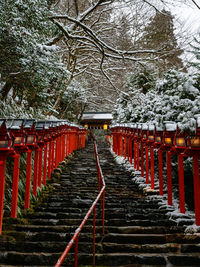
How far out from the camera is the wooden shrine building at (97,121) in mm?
36438

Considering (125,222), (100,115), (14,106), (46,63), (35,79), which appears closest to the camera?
(125,222)

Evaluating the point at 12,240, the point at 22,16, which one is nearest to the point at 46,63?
the point at 22,16

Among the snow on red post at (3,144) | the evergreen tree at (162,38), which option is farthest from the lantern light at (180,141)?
the evergreen tree at (162,38)

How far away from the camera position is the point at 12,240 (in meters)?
4.47

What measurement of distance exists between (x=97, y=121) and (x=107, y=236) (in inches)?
1290

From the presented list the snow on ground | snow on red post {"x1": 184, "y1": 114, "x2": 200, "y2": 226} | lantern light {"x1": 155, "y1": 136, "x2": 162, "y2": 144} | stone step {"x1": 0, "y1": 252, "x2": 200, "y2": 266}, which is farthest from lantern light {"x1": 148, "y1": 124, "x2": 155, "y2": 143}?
stone step {"x1": 0, "y1": 252, "x2": 200, "y2": 266}

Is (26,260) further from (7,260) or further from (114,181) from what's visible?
(114,181)

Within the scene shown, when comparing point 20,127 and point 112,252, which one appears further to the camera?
point 20,127

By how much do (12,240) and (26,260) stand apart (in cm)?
64

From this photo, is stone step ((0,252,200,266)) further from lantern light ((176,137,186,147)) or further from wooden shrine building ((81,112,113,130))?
wooden shrine building ((81,112,113,130))

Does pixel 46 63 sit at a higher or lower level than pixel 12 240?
higher

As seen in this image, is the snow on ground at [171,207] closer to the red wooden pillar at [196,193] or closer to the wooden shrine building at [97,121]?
the red wooden pillar at [196,193]

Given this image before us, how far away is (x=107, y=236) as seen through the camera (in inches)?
186

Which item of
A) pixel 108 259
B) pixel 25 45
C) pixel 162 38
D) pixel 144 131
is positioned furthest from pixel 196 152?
pixel 162 38
